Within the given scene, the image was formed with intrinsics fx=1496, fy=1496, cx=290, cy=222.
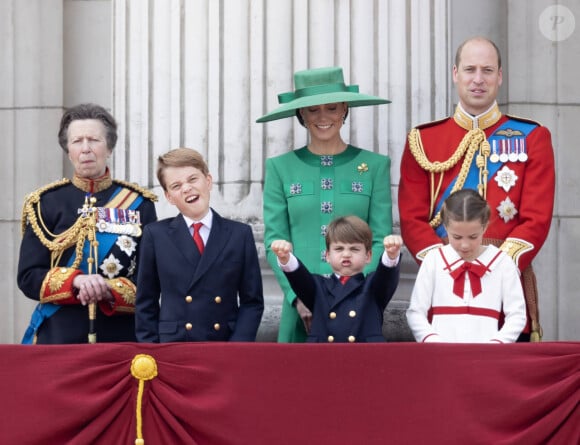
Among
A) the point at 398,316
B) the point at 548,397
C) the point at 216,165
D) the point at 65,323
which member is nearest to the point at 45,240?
the point at 65,323

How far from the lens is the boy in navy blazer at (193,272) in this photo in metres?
5.62

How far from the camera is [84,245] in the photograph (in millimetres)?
6020

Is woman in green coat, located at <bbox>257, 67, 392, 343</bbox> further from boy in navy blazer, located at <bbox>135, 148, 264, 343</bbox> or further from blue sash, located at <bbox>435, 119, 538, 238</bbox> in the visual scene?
boy in navy blazer, located at <bbox>135, 148, 264, 343</bbox>

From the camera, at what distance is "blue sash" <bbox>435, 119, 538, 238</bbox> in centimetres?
612

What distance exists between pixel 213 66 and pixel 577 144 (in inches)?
99.8

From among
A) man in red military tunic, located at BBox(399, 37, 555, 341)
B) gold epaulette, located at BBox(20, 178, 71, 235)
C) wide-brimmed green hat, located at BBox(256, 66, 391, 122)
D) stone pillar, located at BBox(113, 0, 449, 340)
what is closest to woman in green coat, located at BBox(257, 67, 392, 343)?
wide-brimmed green hat, located at BBox(256, 66, 391, 122)

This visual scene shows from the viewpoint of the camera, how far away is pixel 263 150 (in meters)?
6.88

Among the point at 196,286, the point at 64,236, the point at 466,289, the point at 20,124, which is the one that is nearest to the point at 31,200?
the point at 64,236

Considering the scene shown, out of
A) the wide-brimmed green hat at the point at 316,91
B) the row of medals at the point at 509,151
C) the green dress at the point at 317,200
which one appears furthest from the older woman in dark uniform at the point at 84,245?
the row of medals at the point at 509,151

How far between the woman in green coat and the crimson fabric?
109cm

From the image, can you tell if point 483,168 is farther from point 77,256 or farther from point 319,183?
point 77,256

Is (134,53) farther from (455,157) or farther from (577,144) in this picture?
(577,144)

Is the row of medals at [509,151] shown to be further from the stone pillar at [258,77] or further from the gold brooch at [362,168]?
the stone pillar at [258,77]

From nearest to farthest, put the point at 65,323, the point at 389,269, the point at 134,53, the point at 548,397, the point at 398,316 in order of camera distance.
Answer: the point at 548,397
the point at 389,269
the point at 65,323
the point at 398,316
the point at 134,53
